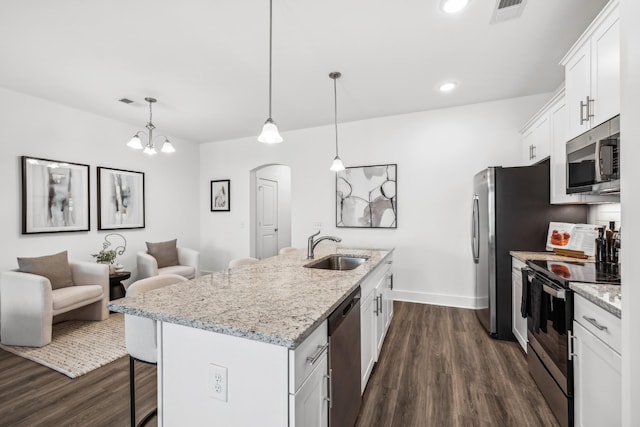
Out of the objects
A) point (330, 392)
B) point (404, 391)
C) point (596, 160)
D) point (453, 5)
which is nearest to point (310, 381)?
point (330, 392)

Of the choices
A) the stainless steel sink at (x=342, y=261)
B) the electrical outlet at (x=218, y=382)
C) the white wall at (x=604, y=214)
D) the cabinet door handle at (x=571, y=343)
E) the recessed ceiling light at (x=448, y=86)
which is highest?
the recessed ceiling light at (x=448, y=86)

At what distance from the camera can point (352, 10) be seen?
2.07 metres

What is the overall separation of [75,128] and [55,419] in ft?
11.6

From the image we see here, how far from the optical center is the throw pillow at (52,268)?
3070 mm

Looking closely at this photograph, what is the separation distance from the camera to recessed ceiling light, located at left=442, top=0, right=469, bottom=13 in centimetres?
189

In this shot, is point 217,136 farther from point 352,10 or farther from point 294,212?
point 352,10

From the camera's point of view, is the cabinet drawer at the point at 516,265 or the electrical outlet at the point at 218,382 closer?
the electrical outlet at the point at 218,382

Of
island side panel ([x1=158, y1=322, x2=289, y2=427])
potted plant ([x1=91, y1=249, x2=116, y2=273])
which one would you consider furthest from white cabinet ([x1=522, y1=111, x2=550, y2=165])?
potted plant ([x1=91, y1=249, x2=116, y2=273])

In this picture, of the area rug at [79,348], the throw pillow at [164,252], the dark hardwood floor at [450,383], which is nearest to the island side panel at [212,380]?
the dark hardwood floor at [450,383]

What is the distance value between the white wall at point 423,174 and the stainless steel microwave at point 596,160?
5.35 ft

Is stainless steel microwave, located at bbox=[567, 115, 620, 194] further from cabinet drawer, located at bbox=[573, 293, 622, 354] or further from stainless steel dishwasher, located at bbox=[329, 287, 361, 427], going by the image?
stainless steel dishwasher, located at bbox=[329, 287, 361, 427]

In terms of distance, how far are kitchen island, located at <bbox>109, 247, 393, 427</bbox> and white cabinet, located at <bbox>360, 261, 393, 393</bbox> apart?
55 cm

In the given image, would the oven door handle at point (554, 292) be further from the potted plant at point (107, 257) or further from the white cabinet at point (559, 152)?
the potted plant at point (107, 257)

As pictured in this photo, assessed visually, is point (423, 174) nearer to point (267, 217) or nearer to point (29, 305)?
point (267, 217)
